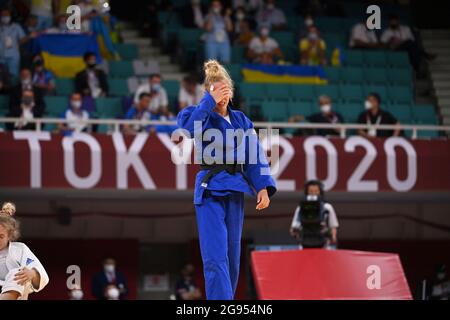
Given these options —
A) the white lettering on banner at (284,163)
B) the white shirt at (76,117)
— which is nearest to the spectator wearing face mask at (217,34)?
the white lettering on banner at (284,163)

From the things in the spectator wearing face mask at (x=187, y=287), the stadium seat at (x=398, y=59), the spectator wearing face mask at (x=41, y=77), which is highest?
the stadium seat at (x=398, y=59)

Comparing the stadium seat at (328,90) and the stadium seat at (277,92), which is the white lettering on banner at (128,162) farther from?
the stadium seat at (328,90)

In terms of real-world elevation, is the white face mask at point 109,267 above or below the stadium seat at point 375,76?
below

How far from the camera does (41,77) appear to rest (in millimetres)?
15117

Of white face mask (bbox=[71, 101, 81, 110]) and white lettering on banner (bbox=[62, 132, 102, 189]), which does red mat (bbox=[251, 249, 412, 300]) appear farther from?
white face mask (bbox=[71, 101, 81, 110])

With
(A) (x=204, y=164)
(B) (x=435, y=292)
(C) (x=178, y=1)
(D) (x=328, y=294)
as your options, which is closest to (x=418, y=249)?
(B) (x=435, y=292)

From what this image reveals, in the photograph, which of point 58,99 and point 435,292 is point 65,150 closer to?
point 58,99

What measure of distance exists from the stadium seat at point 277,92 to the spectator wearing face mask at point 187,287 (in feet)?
10.5

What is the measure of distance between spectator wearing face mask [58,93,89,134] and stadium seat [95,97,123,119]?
41 centimetres

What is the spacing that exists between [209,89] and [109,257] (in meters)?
10.2

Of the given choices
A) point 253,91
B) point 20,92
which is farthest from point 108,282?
point 253,91

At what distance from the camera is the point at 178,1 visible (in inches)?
730

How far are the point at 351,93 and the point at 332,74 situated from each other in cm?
61

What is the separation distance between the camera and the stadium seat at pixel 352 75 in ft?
56.0
